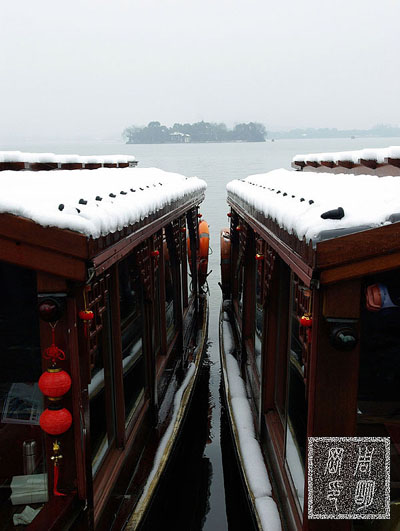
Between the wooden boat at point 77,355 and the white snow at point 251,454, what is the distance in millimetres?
907

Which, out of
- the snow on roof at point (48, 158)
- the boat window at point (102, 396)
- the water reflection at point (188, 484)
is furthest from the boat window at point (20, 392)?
the snow on roof at point (48, 158)

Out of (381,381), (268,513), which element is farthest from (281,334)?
(268,513)

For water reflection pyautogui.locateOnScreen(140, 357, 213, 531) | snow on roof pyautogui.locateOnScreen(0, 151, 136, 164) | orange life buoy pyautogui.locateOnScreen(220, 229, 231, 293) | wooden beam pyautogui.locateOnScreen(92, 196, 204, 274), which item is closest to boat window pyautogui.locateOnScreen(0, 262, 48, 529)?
wooden beam pyautogui.locateOnScreen(92, 196, 204, 274)

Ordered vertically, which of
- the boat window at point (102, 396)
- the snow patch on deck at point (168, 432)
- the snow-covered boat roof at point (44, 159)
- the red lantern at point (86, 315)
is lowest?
the snow patch on deck at point (168, 432)

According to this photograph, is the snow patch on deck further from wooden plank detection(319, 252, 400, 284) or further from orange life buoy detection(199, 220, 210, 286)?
orange life buoy detection(199, 220, 210, 286)

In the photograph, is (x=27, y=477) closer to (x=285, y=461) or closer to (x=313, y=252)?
(x=285, y=461)

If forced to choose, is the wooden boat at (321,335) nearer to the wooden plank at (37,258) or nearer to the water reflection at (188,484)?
→ the water reflection at (188,484)

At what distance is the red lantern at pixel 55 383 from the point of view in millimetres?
3668

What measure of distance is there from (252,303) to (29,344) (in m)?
5.82

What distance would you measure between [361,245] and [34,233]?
2021 mm

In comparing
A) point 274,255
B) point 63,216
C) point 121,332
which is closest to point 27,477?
point 121,332

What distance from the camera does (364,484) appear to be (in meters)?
3.89

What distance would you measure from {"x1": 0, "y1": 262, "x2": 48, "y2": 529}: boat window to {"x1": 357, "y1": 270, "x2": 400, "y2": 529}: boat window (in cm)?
276

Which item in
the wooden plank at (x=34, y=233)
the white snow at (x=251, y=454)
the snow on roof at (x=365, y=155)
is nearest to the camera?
the wooden plank at (x=34, y=233)
